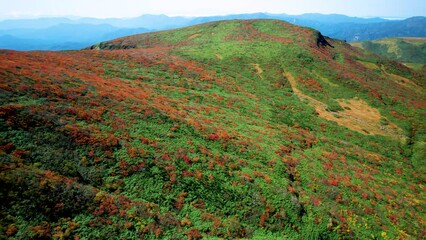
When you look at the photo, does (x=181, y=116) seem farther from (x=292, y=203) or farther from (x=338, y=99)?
(x=338, y=99)

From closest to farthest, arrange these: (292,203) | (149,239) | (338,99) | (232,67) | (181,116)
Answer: (149,239) < (292,203) < (181,116) < (338,99) < (232,67)

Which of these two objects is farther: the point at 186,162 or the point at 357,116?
the point at 357,116

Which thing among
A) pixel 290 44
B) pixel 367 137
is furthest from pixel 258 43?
pixel 367 137

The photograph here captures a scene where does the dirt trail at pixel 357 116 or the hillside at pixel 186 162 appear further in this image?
the dirt trail at pixel 357 116

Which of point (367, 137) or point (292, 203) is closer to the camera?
point (292, 203)

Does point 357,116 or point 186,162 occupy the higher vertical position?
point 186,162

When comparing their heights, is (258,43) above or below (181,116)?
above
